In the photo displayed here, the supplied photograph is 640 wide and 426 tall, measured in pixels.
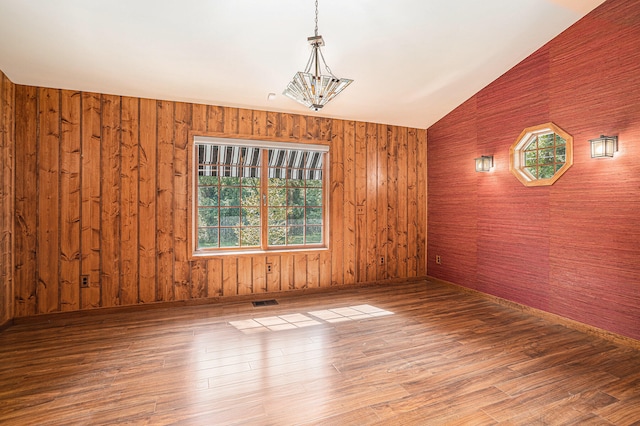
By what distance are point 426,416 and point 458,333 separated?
1.43 meters

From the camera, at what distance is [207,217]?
4.26 metres

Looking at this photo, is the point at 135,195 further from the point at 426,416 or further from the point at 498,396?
the point at 498,396

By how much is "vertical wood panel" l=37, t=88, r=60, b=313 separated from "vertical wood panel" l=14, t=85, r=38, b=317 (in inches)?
2.0

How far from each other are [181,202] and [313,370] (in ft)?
8.92

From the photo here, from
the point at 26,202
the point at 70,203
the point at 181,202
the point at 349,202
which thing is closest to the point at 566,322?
the point at 349,202

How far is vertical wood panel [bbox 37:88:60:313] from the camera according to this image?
3.49 metres

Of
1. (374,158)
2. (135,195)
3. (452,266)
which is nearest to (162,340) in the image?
(135,195)

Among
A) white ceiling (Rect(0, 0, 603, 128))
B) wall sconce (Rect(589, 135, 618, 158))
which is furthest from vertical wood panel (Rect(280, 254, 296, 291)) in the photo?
wall sconce (Rect(589, 135, 618, 158))

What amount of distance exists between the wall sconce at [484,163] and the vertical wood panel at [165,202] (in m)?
4.10

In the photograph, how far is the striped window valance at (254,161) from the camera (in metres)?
4.21

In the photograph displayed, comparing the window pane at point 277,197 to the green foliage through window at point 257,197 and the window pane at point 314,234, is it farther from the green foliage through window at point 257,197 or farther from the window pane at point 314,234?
the window pane at point 314,234

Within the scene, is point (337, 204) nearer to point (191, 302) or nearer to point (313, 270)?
point (313, 270)

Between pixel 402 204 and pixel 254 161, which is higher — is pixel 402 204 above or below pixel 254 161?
below

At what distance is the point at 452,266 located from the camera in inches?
193
